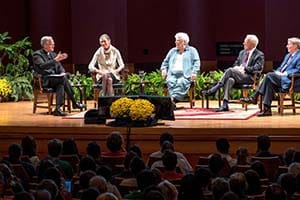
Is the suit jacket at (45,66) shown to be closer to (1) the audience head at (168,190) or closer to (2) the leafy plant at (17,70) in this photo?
(2) the leafy plant at (17,70)

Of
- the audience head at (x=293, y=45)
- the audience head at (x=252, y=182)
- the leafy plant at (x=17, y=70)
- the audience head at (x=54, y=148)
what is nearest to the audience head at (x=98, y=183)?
the audience head at (x=252, y=182)

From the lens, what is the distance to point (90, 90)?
13.1 meters

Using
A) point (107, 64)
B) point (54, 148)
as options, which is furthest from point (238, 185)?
point (107, 64)

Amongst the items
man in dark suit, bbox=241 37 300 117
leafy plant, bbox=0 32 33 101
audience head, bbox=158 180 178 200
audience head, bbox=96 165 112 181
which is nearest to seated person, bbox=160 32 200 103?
man in dark suit, bbox=241 37 300 117

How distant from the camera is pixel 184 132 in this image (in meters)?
8.84

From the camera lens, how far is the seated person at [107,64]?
10875 mm

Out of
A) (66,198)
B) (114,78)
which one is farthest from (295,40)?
(66,198)

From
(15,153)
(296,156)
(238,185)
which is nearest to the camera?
(238,185)

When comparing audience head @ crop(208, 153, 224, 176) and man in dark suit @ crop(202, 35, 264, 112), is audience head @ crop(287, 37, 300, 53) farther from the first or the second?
audience head @ crop(208, 153, 224, 176)

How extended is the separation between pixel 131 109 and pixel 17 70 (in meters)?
5.14

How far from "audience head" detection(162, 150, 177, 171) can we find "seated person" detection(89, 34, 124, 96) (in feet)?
16.7

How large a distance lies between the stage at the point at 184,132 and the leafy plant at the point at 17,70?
344 cm

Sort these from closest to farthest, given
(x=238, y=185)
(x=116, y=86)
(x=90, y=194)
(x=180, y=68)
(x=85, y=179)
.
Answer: (x=90, y=194)
(x=238, y=185)
(x=85, y=179)
(x=116, y=86)
(x=180, y=68)

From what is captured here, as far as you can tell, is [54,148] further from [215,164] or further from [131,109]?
[131,109]
